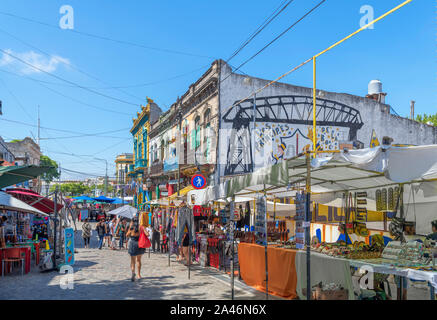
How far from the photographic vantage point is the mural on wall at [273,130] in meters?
21.5

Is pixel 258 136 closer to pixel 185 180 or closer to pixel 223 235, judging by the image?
pixel 185 180

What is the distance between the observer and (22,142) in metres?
46.8

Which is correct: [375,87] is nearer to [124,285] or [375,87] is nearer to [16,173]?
[124,285]

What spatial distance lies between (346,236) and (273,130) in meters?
12.3

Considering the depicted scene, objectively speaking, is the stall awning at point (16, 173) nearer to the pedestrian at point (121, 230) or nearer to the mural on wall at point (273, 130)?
the pedestrian at point (121, 230)

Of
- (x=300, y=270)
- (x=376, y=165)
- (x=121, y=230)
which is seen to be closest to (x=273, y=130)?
(x=121, y=230)

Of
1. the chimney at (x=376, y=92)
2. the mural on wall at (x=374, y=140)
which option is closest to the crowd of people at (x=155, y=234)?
the mural on wall at (x=374, y=140)

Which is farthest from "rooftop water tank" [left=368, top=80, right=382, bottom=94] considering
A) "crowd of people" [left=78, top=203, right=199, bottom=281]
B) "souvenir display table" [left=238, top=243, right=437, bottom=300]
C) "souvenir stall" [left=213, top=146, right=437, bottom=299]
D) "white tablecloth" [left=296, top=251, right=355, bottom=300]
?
"white tablecloth" [left=296, top=251, right=355, bottom=300]

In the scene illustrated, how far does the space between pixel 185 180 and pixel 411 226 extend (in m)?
19.9

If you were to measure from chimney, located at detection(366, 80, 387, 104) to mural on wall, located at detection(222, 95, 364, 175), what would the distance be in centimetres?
425

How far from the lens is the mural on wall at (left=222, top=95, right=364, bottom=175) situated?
70.7 feet

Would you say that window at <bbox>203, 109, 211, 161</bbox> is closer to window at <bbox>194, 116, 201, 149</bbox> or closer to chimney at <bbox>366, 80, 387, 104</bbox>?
window at <bbox>194, 116, 201, 149</bbox>

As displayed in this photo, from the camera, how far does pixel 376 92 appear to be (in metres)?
25.1

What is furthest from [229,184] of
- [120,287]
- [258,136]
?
[258,136]
